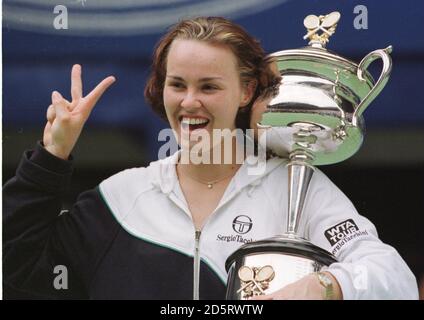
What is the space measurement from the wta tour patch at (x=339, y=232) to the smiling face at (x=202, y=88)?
0.46m

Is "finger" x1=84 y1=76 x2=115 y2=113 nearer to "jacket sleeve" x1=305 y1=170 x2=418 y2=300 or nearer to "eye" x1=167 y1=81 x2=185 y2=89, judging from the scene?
"eye" x1=167 y1=81 x2=185 y2=89

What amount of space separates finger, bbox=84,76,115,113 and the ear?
17.7 inches

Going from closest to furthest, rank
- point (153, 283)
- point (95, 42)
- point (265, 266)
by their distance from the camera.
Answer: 1. point (265, 266)
2. point (153, 283)
3. point (95, 42)

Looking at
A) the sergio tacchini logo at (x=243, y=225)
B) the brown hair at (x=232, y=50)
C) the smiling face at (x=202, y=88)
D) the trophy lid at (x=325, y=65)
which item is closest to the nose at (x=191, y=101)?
the smiling face at (x=202, y=88)

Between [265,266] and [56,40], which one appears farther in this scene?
[56,40]

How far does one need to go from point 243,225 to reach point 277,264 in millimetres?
268

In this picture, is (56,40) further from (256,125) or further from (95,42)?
(256,125)

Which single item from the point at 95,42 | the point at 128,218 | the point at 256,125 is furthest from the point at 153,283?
the point at 95,42

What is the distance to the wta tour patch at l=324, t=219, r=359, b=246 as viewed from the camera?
9.76ft

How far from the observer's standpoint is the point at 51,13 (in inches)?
129

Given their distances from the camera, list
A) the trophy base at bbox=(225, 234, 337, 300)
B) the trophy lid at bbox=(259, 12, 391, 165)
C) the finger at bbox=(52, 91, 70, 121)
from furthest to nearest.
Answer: the finger at bbox=(52, 91, 70, 121) → the trophy lid at bbox=(259, 12, 391, 165) → the trophy base at bbox=(225, 234, 337, 300)

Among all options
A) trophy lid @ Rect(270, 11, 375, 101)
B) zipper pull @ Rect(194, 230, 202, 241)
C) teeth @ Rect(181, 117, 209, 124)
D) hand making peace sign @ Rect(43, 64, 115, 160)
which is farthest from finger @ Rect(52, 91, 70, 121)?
trophy lid @ Rect(270, 11, 375, 101)

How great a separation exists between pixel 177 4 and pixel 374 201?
0.89 m

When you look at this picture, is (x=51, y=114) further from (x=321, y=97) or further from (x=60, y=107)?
(x=321, y=97)
